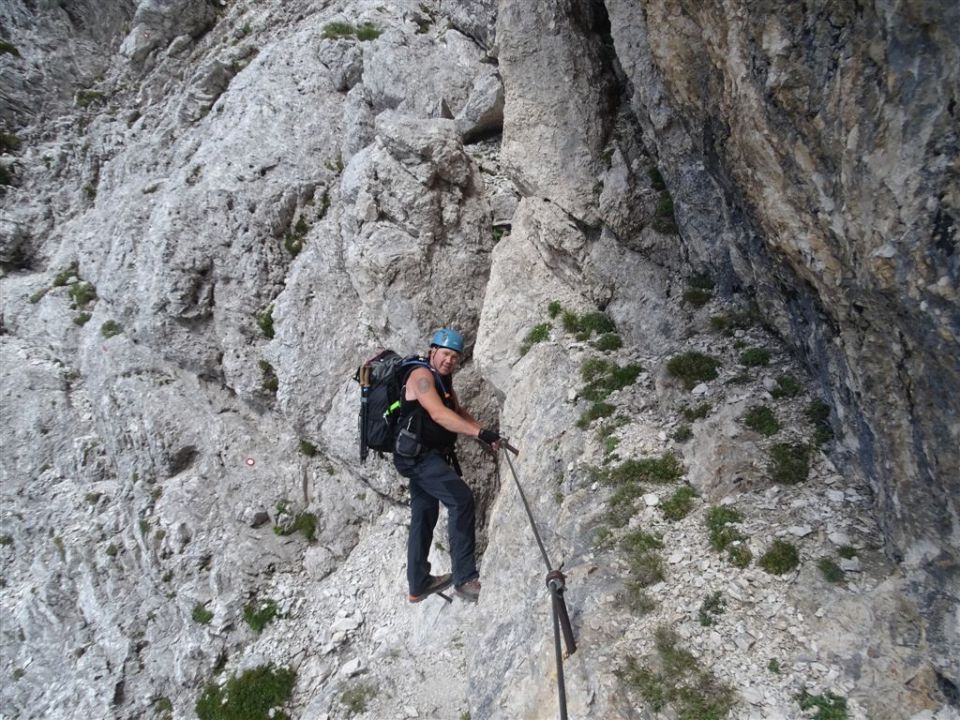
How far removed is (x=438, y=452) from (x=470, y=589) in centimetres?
255

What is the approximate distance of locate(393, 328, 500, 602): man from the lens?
8473 mm

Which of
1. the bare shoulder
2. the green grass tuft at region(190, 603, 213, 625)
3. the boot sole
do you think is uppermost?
the bare shoulder

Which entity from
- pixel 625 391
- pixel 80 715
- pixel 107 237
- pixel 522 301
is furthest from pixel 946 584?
pixel 107 237

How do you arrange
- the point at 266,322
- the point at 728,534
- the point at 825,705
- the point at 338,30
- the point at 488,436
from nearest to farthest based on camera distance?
the point at 825,705 → the point at 728,534 → the point at 488,436 → the point at 266,322 → the point at 338,30

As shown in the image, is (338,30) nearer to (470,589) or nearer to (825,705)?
(470,589)

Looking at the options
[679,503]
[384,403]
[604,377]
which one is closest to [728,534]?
[679,503]

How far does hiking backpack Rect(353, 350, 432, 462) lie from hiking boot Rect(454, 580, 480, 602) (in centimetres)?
283

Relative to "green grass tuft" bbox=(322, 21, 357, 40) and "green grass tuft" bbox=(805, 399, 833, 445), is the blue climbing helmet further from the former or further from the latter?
"green grass tuft" bbox=(322, 21, 357, 40)

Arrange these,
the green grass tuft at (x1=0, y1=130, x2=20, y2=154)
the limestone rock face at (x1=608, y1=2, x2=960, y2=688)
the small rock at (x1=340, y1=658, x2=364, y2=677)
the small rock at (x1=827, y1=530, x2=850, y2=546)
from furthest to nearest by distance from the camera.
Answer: the green grass tuft at (x1=0, y1=130, x2=20, y2=154)
the small rock at (x1=340, y1=658, x2=364, y2=677)
the small rock at (x1=827, y1=530, x2=850, y2=546)
the limestone rock face at (x1=608, y1=2, x2=960, y2=688)

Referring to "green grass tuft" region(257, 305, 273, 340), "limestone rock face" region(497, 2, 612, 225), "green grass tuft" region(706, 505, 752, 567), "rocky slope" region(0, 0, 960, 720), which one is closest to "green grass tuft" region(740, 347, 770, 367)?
"rocky slope" region(0, 0, 960, 720)

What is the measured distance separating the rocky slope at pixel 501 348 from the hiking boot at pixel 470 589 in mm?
554

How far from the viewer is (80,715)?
13203 mm

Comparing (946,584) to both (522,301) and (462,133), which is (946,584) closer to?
(522,301)

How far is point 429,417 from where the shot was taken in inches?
349
